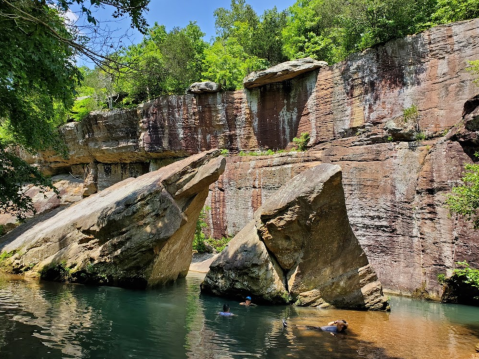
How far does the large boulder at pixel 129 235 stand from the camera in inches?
464

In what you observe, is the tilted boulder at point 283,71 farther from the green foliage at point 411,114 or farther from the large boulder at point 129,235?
the large boulder at point 129,235

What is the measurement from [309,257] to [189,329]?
14.7 ft

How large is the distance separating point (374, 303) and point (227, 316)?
15.1 ft

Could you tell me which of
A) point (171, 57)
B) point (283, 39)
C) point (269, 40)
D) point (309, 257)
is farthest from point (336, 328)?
point (171, 57)

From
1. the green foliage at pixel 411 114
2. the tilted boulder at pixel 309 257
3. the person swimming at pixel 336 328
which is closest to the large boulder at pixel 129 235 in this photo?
the tilted boulder at pixel 309 257

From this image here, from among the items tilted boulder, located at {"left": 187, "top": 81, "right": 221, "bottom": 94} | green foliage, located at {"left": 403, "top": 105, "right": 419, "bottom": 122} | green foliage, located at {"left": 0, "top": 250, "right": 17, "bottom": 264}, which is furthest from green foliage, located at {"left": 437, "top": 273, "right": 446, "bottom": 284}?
tilted boulder, located at {"left": 187, "top": 81, "right": 221, "bottom": 94}

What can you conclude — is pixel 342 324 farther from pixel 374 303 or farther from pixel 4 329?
pixel 4 329

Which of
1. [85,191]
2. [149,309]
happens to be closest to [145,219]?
[149,309]

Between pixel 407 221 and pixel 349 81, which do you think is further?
pixel 349 81

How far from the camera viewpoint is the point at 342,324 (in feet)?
26.2

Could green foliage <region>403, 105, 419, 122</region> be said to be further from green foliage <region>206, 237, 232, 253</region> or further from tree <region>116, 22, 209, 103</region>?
tree <region>116, 22, 209, 103</region>

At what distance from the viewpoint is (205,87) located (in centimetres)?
2372

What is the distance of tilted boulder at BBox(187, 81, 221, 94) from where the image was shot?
931 inches

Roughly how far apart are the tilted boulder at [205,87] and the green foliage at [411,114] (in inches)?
466
